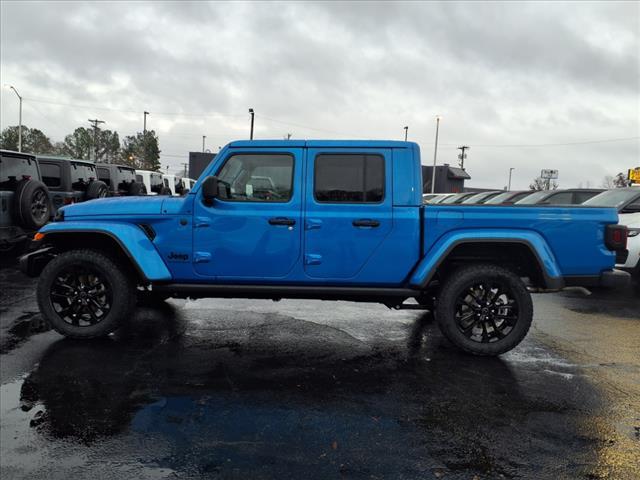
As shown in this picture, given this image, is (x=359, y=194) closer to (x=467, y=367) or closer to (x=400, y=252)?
(x=400, y=252)

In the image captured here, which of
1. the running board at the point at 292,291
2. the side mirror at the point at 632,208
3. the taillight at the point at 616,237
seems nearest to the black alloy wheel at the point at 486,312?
the running board at the point at 292,291

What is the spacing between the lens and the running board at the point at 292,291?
4.38 metres

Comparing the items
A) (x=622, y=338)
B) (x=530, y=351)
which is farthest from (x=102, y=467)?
(x=622, y=338)

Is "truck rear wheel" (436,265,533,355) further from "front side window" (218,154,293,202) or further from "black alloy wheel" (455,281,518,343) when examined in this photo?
"front side window" (218,154,293,202)

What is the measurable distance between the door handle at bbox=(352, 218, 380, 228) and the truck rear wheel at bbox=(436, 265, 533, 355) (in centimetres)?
91

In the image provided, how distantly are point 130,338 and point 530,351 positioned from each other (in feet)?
13.4

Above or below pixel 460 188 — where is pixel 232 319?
below

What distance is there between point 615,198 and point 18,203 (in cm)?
1077

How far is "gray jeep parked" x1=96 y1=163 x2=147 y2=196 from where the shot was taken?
14430 mm

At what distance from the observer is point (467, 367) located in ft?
13.5

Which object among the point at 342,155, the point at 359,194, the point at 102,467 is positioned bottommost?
the point at 102,467

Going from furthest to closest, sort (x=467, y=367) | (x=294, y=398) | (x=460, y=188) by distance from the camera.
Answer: (x=460, y=188) < (x=467, y=367) < (x=294, y=398)

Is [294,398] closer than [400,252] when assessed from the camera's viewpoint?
Yes

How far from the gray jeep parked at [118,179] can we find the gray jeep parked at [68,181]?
80.3 inches
